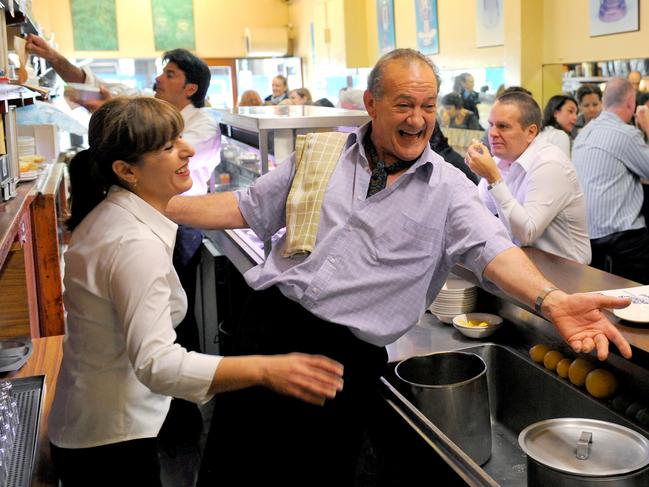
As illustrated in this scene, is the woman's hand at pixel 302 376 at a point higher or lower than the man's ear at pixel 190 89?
lower

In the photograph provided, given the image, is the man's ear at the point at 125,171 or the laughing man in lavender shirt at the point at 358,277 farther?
the laughing man in lavender shirt at the point at 358,277

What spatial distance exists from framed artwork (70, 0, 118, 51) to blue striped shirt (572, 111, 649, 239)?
9.74m

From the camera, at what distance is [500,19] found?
682cm

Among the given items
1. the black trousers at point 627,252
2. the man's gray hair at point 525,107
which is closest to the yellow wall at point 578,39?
the black trousers at point 627,252

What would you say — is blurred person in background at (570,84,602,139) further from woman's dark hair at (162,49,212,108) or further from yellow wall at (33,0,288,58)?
yellow wall at (33,0,288,58)

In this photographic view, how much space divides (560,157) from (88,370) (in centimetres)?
229

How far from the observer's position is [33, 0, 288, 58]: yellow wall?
12.2 metres

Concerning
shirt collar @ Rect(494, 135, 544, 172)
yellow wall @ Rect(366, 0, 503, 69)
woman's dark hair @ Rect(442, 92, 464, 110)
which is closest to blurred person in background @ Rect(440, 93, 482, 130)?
woman's dark hair @ Rect(442, 92, 464, 110)

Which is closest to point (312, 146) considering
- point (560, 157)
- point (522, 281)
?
point (522, 281)

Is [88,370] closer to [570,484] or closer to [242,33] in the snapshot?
[570,484]

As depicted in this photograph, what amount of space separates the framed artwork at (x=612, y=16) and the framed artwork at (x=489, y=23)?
104 cm

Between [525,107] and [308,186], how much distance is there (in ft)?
5.33

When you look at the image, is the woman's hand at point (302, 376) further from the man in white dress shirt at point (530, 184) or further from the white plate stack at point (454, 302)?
the man in white dress shirt at point (530, 184)

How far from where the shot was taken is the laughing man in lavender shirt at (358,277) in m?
1.97
